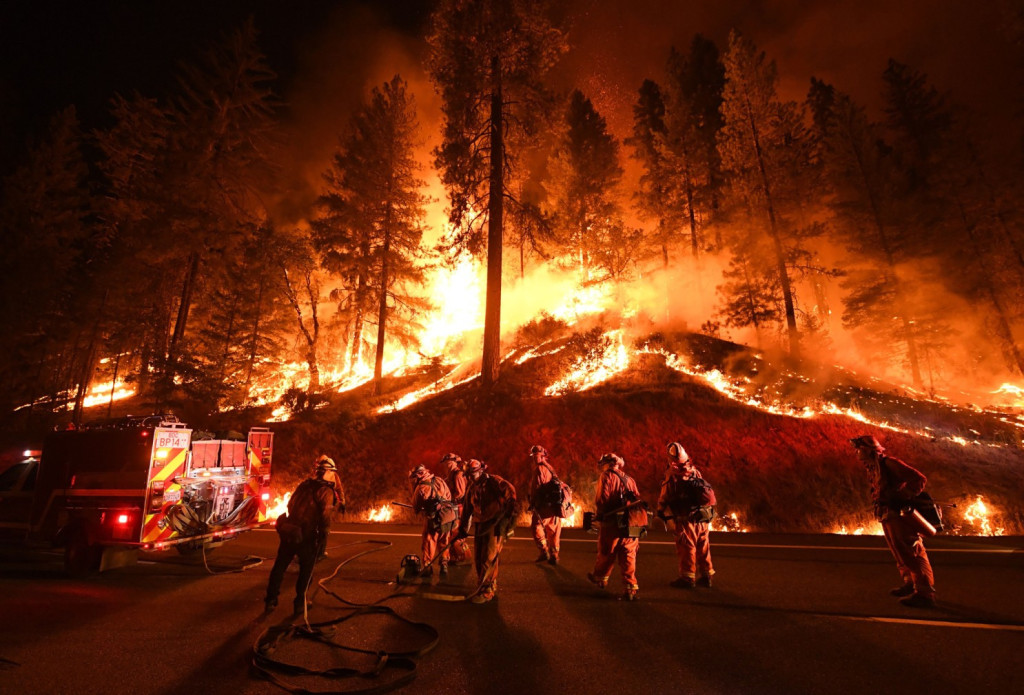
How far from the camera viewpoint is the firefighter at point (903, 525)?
566 centimetres

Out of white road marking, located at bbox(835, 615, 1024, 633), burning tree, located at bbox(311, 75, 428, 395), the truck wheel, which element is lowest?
white road marking, located at bbox(835, 615, 1024, 633)

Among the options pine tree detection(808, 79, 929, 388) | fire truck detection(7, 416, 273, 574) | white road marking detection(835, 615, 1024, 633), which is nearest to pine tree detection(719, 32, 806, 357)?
pine tree detection(808, 79, 929, 388)

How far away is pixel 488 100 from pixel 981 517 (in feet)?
68.2

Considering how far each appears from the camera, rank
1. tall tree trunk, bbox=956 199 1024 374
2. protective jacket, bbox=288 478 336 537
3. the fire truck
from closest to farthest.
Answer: protective jacket, bbox=288 478 336 537, the fire truck, tall tree trunk, bbox=956 199 1024 374

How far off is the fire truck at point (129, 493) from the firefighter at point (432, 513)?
388 cm

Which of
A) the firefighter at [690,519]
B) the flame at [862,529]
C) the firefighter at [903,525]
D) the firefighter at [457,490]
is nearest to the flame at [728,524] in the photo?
the flame at [862,529]

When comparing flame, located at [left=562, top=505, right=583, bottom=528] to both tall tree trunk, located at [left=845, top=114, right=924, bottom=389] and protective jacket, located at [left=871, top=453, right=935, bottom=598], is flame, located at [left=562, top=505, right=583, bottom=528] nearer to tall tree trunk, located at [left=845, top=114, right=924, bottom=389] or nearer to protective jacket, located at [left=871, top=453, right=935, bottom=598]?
protective jacket, located at [left=871, top=453, right=935, bottom=598]

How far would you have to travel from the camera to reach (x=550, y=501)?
26.3 ft

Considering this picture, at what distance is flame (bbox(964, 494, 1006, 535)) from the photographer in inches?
408

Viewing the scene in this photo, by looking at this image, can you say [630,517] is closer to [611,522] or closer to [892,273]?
[611,522]

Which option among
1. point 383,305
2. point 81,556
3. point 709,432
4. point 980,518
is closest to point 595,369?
point 709,432

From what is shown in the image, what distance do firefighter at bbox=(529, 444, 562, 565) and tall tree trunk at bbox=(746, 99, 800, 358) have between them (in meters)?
17.3

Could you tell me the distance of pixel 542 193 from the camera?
3312 centimetres

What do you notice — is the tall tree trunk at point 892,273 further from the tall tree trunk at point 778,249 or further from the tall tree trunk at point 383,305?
the tall tree trunk at point 383,305
